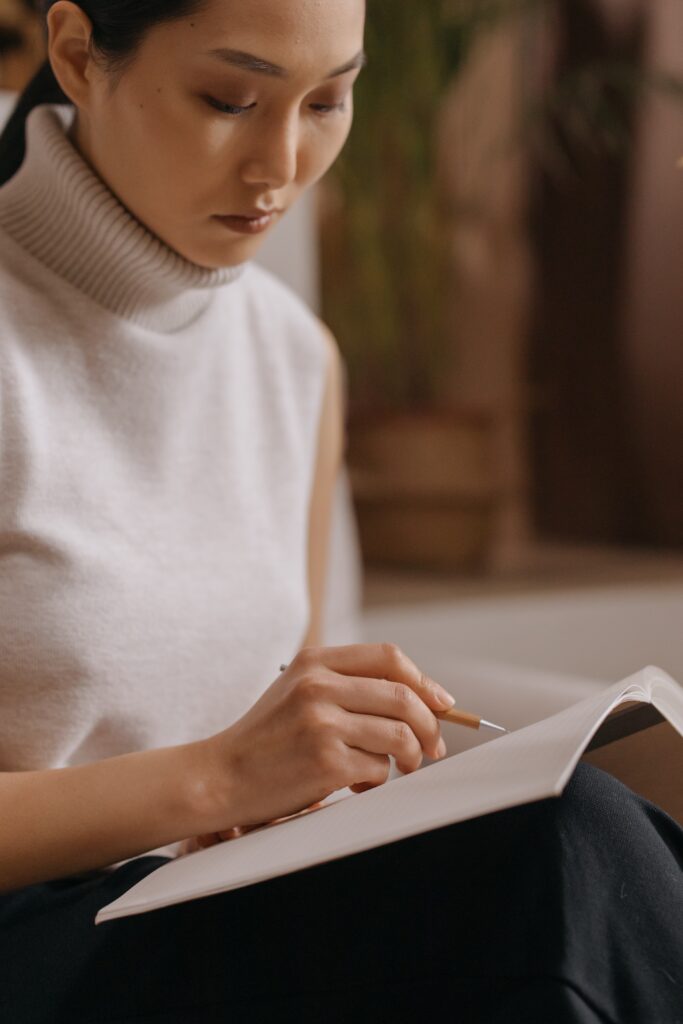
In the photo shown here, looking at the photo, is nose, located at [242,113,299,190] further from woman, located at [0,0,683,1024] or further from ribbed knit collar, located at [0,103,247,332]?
ribbed knit collar, located at [0,103,247,332]

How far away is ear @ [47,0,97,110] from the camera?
868 mm

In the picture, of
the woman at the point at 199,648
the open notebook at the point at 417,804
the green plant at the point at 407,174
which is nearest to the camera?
the open notebook at the point at 417,804

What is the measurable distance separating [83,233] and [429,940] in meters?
0.59

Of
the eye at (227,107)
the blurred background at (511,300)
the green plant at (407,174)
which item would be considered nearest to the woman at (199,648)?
the eye at (227,107)

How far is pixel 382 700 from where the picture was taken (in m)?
0.74

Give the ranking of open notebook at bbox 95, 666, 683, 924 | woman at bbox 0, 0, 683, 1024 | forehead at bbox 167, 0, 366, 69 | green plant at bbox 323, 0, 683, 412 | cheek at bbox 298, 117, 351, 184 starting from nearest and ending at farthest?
open notebook at bbox 95, 666, 683, 924 < woman at bbox 0, 0, 683, 1024 < forehead at bbox 167, 0, 366, 69 < cheek at bbox 298, 117, 351, 184 < green plant at bbox 323, 0, 683, 412

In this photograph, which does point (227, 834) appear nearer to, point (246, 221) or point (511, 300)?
point (246, 221)

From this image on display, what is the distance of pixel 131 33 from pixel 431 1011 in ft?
2.19

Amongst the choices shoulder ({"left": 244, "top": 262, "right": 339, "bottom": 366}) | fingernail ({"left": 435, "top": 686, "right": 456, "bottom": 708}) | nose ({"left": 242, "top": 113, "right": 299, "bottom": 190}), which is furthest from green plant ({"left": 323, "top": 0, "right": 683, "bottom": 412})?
fingernail ({"left": 435, "top": 686, "right": 456, "bottom": 708})

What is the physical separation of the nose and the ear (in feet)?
0.43

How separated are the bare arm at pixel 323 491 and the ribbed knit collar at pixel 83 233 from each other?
30 centimetres

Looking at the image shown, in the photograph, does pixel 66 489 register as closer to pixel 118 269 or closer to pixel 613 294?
pixel 118 269

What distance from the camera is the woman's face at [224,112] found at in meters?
0.82

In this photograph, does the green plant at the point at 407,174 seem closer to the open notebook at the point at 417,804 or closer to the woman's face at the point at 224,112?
the woman's face at the point at 224,112
